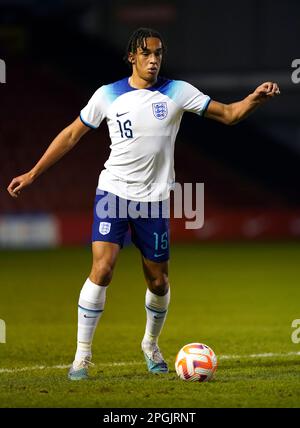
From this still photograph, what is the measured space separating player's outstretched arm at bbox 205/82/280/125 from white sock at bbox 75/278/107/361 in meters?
1.42

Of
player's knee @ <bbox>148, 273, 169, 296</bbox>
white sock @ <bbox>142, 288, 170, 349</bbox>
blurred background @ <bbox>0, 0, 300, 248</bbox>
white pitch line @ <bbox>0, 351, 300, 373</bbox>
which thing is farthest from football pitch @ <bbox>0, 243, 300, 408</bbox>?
blurred background @ <bbox>0, 0, 300, 248</bbox>

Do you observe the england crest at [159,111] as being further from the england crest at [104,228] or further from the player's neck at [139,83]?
the england crest at [104,228]

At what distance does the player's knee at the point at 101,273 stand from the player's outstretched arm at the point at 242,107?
126 cm

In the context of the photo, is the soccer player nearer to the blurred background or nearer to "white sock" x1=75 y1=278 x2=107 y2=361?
"white sock" x1=75 y1=278 x2=107 y2=361

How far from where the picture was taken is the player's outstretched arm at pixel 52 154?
267 inches

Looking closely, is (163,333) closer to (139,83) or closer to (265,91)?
(139,83)

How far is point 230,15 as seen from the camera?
32.2 m

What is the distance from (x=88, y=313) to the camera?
6715mm

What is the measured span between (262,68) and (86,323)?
89.8 ft

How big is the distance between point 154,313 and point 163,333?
88.9 inches

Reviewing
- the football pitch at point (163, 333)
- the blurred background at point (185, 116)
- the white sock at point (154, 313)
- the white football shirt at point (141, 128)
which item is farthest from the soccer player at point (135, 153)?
the blurred background at point (185, 116)

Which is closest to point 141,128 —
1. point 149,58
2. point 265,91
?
point 149,58

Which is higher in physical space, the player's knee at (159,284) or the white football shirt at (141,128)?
the white football shirt at (141,128)

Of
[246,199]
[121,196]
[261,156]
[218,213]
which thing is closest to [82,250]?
[218,213]
